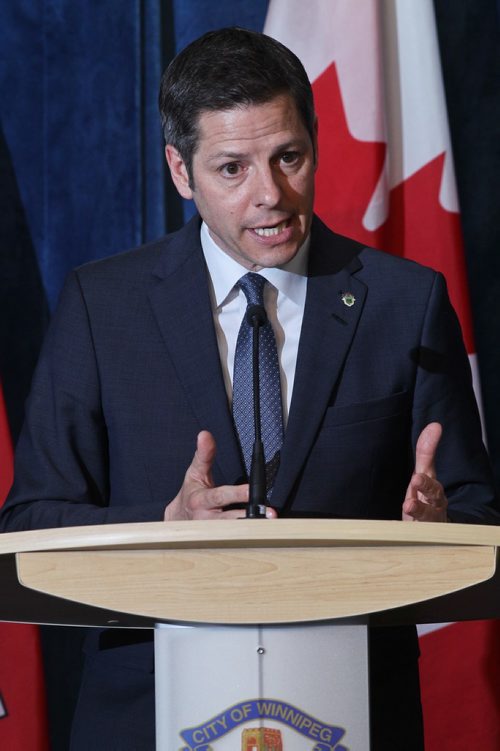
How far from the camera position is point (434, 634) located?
102 inches

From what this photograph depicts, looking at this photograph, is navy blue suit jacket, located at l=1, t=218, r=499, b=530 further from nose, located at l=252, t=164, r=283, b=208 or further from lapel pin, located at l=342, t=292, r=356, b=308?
nose, located at l=252, t=164, r=283, b=208

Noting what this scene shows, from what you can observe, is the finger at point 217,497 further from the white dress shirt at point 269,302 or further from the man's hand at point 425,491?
the white dress shirt at point 269,302


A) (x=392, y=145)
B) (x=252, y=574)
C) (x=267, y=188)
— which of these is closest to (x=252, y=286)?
(x=267, y=188)

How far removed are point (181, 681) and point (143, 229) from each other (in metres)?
1.81

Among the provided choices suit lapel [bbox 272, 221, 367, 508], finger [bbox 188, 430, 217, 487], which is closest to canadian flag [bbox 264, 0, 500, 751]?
suit lapel [bbox 272, 221, 367, 508]

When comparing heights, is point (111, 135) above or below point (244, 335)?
above

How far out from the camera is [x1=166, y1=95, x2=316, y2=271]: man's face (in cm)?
174

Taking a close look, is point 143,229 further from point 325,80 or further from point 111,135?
point 325,80

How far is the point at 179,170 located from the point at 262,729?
1.06 meters

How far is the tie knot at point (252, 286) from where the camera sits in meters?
1.78

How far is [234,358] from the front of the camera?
1.74 m

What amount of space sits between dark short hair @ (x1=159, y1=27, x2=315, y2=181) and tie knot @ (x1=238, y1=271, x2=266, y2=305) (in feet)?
0.74

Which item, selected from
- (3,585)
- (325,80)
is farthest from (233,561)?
(325,80)

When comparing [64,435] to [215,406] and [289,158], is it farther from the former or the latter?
[289,158]
